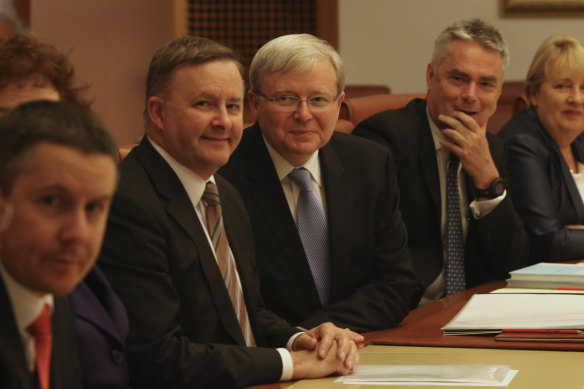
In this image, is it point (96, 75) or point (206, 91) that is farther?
point (96, 75)

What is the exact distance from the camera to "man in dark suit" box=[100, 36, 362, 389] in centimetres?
172

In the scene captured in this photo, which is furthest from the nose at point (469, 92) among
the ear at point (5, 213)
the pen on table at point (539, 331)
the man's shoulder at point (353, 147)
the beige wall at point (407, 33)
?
the beige wall at point (407, 33)

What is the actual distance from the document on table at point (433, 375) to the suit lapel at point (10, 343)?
70 centimetres

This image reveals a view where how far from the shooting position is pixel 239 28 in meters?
5.73

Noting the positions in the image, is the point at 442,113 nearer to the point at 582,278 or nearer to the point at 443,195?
the point at 443,195

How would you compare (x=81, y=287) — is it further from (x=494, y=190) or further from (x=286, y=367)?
(x=494, y=190)

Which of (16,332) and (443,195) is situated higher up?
(16,332)

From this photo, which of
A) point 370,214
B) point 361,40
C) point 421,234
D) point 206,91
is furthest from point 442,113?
point 361,40

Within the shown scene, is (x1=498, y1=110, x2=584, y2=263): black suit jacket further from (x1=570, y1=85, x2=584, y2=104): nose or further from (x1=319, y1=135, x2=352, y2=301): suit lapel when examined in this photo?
(x1=319, y1=135, x2=352, y2=301): suit lapel

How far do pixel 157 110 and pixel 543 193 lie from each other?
1.82 metres

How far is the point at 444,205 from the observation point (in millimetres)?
3025

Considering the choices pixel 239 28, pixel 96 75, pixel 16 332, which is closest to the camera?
pixel 16 332

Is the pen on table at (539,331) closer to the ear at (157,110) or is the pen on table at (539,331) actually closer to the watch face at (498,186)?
the ear at (157,110)

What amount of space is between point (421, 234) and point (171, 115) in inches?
50.9
